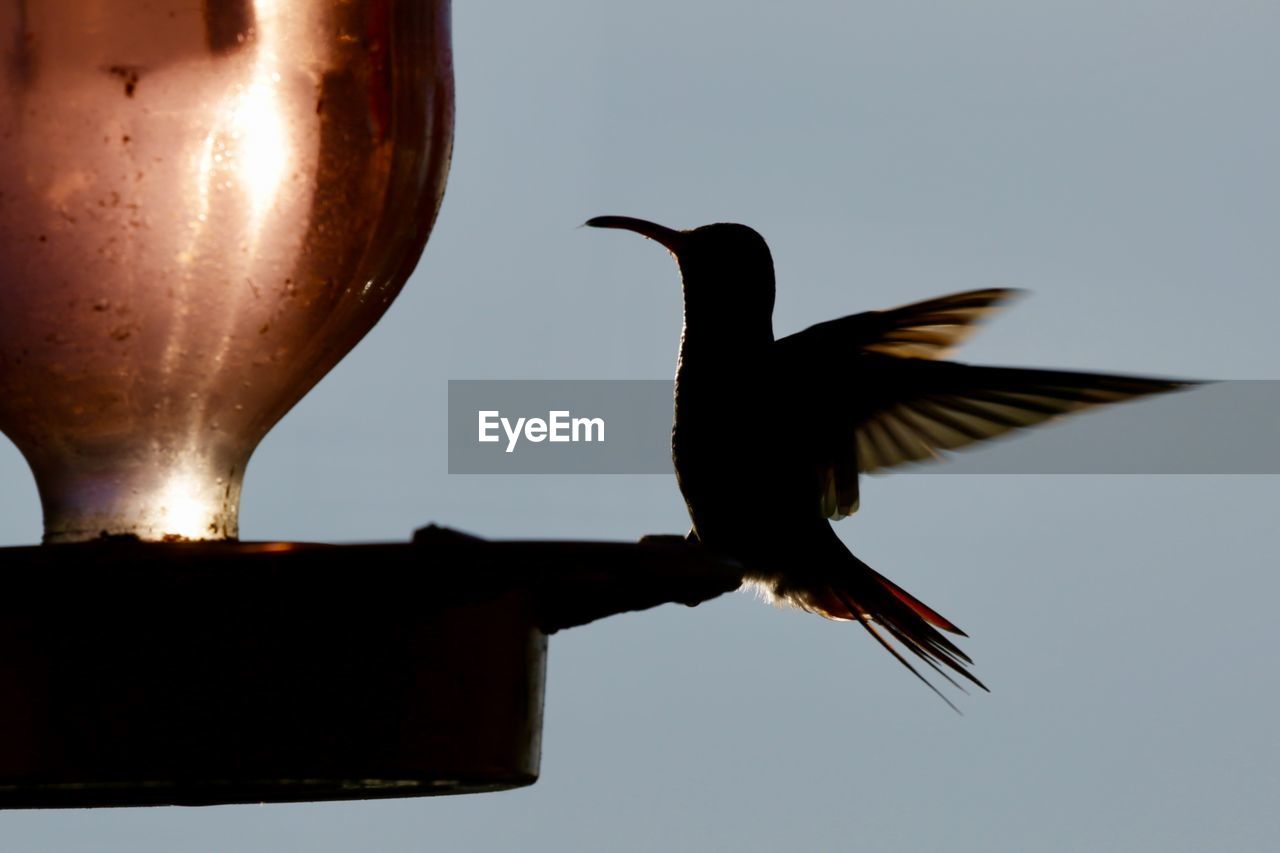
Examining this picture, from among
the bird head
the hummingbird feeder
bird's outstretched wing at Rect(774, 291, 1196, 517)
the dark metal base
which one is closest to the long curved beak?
the bird head

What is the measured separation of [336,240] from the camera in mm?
1821

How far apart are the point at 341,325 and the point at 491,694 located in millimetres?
451

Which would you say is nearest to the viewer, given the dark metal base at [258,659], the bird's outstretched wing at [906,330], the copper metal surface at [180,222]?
the dark metal base at [258,659]

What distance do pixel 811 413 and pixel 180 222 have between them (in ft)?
4.49

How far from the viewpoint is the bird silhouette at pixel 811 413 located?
2.70 metres

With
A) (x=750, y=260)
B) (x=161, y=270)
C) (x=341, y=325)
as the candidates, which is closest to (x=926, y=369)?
(x=750, y=260)

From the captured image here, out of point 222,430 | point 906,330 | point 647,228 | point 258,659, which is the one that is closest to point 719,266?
point 647,228

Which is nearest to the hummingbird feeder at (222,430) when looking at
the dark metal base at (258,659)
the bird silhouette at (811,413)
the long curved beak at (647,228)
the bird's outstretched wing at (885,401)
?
the dark metal base at (258,659)

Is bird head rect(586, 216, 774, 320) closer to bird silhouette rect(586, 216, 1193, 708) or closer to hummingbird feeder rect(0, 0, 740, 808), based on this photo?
bird silhouette rect(586, 216, 1193, 708)

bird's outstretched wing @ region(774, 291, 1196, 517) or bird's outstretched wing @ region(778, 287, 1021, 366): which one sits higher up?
bird's outstretched wing @ region(778, 287, 1021, 366)

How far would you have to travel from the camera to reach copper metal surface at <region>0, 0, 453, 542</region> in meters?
1.69

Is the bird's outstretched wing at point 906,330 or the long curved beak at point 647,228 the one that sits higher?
the long curved beak at point 647,228

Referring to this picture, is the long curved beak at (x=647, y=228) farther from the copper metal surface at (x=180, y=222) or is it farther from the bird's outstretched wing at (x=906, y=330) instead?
the copper metal surface at (x=180, y=222)

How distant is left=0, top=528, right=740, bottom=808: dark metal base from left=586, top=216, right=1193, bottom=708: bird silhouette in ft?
3.66
